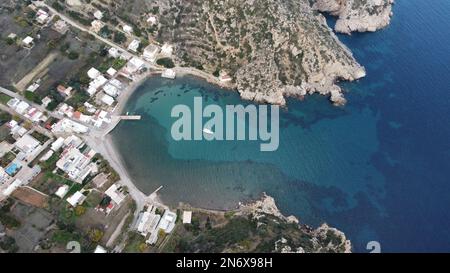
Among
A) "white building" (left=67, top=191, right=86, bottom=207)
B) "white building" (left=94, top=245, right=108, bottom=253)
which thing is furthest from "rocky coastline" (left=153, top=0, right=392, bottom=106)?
"white building" (left=94, top=245, right=108, bottom=253)

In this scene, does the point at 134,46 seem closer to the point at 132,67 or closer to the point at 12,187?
the point at 132,67

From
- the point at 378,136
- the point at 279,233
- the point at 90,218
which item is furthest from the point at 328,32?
the point at 90,218

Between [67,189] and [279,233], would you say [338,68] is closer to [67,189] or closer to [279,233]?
[279,233]

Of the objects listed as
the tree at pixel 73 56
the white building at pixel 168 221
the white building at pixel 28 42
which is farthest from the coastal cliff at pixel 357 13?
the white building at pixel 28 42

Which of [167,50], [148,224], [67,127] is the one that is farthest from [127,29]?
[148,224]

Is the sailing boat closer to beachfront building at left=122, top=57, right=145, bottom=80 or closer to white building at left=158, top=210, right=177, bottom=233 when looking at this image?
white building at left=158, top=210, right=177, bottom=233

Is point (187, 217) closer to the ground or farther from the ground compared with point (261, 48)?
closer to the ground

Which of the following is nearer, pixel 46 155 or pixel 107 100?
pixel 46 155

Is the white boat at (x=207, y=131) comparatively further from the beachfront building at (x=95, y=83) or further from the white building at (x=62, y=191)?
the white building at (x=62, y=191)
